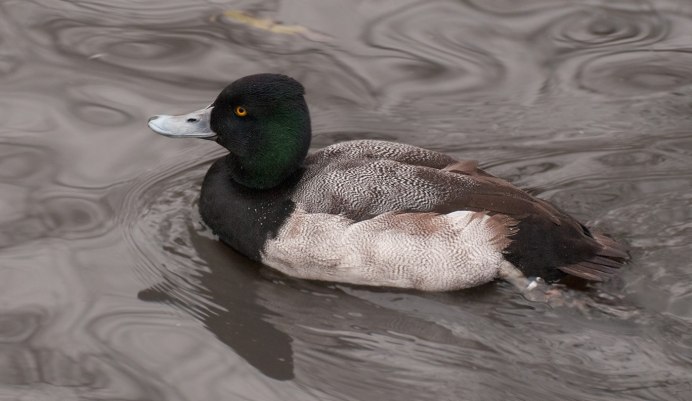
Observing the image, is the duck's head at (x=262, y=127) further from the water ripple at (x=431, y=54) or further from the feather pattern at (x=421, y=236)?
the water ripple at (x=431, y=54)

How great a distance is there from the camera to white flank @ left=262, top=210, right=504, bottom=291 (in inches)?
251

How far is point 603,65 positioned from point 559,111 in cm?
81

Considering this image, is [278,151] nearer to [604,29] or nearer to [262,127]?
[262,127]

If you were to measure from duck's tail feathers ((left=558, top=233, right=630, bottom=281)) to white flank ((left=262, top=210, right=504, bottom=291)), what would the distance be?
41 centimetres

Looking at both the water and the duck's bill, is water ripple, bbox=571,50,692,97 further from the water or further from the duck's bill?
the duck's bill

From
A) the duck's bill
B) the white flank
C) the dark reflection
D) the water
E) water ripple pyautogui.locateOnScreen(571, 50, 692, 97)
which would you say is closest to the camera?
the water

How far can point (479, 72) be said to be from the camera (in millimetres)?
8750

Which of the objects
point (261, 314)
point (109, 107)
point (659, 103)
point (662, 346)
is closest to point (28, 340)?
point (261, 314)

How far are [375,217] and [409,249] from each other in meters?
0.25

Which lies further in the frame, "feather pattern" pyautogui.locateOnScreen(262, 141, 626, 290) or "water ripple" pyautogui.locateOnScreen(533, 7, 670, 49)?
"water ripple" pyautogui.locateOnScreen(533, 7, 670, 49)

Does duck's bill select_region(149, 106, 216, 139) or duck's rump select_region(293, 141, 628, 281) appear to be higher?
duck's bill select_region(149, 106, 216, 139)

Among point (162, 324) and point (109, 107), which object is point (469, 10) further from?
point (162, 324)

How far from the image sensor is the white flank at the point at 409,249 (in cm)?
637

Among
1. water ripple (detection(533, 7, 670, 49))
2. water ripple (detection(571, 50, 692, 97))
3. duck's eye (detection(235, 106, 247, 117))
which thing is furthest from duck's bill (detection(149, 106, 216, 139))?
water ripple (detection(533, 7, 670, 49))
